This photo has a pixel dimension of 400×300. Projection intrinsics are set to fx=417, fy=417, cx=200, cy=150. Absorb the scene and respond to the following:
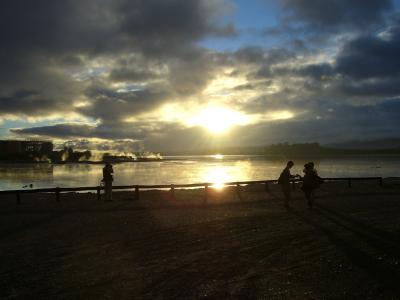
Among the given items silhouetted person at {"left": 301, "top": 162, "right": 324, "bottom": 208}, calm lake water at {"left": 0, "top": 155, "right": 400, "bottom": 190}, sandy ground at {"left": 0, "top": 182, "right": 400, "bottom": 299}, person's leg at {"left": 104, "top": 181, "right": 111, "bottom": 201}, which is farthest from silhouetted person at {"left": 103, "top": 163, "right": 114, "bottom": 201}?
calm lake water at {"left": 0, "top": 155, "right": 400, "bottom": 190}

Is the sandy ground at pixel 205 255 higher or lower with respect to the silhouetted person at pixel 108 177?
lower

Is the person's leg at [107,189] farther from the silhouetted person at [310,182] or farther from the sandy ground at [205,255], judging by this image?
the silhouetted person at [310,182]

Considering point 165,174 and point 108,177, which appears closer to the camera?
point 108,177

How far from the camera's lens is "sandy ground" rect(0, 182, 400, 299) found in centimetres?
746

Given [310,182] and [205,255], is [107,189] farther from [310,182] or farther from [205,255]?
[205,255]

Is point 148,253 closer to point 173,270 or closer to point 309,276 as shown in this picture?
point 173,270

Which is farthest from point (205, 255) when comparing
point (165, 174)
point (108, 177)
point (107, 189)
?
point (165, 174)

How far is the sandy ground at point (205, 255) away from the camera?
24.5ft

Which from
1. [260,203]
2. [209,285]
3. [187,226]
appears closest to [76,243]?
[187,226]

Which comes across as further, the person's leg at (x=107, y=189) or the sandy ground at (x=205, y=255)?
the person's leg at (x=107, y=189)

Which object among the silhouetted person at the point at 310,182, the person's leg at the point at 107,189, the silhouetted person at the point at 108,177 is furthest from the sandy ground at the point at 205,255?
the person's leg at the point at 107,189

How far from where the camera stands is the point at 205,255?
9812 millimetres

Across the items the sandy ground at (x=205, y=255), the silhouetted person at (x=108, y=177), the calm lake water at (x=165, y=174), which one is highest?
the silhouetted person at (x=108, y=177)

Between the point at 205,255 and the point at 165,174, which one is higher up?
the point at 165,174
